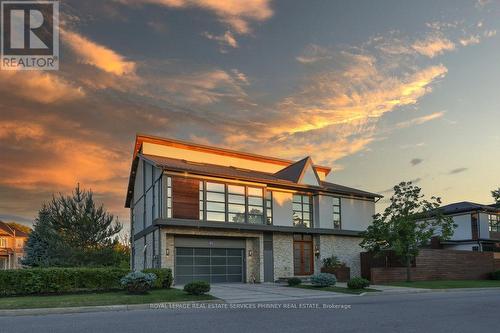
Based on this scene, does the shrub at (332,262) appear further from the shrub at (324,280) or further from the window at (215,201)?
the window at (215,201)

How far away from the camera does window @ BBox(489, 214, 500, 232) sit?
49.2 metres

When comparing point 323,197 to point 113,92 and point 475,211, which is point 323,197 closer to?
point 113,92

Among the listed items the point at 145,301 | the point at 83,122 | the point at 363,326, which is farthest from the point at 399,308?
the point at 83,122

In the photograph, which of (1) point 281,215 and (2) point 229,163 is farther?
(2) point 229,163

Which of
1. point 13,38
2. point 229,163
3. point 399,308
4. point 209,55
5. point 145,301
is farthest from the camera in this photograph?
point 229,163

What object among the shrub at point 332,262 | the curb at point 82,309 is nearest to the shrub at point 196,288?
the curb at point 82,309

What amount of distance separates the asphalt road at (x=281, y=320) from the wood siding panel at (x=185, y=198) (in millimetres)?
12386

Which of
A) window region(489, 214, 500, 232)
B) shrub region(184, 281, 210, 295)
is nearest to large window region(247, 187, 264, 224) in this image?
shrub region(184, 281, 210, 295)

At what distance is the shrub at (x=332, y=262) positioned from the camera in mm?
33469

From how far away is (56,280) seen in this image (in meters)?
20.6

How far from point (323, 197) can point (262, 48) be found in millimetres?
14737

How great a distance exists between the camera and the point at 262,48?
24672 millimetres

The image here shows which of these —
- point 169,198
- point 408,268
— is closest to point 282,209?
point 169,198

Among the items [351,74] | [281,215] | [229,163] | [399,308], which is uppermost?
[351,74]
